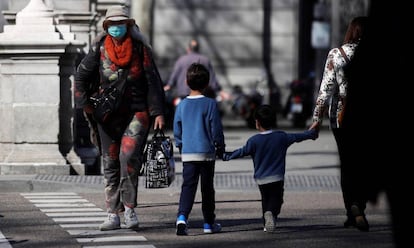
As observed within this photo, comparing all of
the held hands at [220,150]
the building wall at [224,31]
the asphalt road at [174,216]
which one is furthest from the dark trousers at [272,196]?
the building wall at [224,31]

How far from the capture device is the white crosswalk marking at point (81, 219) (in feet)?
33.1

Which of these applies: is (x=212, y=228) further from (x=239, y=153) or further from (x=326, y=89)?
(x=326, y=89)

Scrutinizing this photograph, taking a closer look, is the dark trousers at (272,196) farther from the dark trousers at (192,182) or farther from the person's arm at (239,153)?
the dark trousers at (192,182)

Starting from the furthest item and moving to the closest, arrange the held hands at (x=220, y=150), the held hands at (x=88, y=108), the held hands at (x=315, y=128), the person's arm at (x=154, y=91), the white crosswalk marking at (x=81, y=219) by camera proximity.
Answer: the held hands at (x=88, y=108)
the person's arm at (x=154, y=91)
the held hands at (x=315, y=128)
the held hands at (x=220, y=150)
the white crosswalk marking at (x=81, y=219)

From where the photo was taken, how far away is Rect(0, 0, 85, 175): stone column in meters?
15.2

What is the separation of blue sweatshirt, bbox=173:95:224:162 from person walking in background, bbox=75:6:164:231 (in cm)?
31

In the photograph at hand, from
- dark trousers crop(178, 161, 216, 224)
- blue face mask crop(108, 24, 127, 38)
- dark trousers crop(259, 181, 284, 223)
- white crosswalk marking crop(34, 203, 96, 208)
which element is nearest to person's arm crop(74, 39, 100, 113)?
blue face mask crop(108, 24, 127, 38)

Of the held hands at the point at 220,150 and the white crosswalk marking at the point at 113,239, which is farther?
the held hands at the point at 220,150

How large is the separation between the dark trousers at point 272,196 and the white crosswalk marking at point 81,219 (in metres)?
0.95

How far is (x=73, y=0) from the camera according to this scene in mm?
18984

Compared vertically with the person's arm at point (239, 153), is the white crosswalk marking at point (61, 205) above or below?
below

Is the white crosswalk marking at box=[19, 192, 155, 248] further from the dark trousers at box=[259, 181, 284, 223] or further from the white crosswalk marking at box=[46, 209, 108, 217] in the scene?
the dark trousers at box=[259, 181, 284, 223]

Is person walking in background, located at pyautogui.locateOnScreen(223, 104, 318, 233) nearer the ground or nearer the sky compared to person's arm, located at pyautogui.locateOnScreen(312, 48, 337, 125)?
nearer the ground

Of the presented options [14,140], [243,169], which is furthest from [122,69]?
[243,169]
